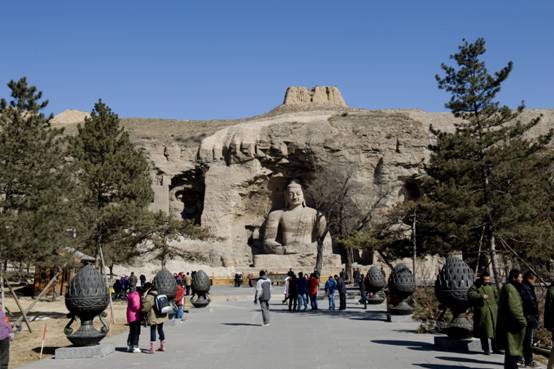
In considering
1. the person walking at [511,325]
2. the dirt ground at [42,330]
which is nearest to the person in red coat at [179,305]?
the dirt ground at [42,330]

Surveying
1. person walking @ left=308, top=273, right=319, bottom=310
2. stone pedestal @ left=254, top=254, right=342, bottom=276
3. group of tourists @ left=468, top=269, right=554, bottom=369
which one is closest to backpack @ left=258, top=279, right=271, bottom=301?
group of tourists @ left=468, top=269, right=554, bottom=369

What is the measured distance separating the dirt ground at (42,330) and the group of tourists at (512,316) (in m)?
7.71

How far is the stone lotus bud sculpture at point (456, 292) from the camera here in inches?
404

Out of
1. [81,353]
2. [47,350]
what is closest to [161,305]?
[81,353]

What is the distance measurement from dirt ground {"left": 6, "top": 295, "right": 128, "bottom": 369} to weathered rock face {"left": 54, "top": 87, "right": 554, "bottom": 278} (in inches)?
734

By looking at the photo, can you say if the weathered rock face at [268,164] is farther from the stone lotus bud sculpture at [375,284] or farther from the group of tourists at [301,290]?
the group of tourists at [301,290]

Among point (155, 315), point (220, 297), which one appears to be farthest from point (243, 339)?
point (220, 297)

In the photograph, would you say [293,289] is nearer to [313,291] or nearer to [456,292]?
[313,291]

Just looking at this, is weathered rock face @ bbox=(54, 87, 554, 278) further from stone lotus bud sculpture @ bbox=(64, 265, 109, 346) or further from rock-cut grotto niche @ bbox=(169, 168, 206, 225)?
stone lotus bud sculpture @ bbox=(64, 265, 109, 346)

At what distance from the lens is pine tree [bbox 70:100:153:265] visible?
20.2m

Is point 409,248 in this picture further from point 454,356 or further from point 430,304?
point 454,356

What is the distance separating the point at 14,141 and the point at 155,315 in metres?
8.18

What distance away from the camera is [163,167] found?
4356 centimetres

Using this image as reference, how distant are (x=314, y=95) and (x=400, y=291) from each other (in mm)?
62751
